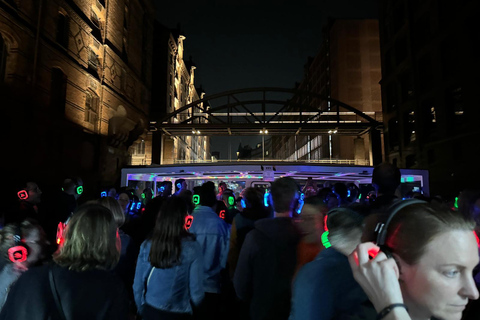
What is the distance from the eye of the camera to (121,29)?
2278 centimetres

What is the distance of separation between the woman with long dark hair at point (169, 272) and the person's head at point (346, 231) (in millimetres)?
1620

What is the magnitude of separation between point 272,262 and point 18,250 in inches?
94.1

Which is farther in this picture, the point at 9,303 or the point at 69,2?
the point at 69,2

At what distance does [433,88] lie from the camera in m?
22.2

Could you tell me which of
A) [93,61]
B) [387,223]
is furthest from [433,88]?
[387,223]

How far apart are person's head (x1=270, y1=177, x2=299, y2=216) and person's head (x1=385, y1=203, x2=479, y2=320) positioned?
1.89m

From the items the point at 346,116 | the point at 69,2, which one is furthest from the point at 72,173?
the point at 346,116

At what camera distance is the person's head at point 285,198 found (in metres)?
3.21

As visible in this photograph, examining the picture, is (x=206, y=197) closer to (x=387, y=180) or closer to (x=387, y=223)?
(x=387, y=180)

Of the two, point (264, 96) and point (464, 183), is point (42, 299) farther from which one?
point (264, 96)

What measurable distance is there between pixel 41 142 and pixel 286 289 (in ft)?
49.6

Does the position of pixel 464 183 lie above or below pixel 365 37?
below

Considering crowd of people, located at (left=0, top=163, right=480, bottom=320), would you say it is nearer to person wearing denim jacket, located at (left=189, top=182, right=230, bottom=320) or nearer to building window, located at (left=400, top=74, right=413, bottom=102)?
person wearing denim jacket, located at (left=189, top=182, right=230, bottom=320)

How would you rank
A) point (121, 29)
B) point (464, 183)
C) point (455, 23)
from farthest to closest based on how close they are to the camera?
1. point (121, 29)
2. point (455, 23)
3. point (464, 183)
